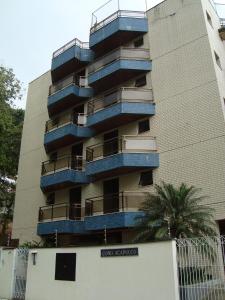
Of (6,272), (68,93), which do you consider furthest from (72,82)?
(6,272)

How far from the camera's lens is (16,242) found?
1061 inches

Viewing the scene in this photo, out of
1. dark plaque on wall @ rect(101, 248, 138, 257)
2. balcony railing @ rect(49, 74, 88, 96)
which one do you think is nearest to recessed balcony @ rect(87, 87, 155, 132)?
A: balcony railing @ rect(49, 74, 88, 96)

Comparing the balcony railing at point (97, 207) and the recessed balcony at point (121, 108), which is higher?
the recessed balcony at point (121, 108)

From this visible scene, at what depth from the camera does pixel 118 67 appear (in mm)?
A: 23750

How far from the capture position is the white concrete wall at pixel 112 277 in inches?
492

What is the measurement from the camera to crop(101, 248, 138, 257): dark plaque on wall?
13570 millimetres

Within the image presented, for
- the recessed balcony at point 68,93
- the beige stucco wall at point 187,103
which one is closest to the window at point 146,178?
the beige stucco wall at point 187,103

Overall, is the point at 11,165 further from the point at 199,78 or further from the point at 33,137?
the point at 199,78

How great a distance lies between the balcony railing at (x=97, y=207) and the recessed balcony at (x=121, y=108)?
488 centimetres

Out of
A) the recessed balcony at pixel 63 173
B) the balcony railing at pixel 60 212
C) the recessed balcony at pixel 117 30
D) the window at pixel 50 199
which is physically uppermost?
the recessed balcony at pixel 117 30

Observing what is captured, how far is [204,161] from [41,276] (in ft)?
32.8

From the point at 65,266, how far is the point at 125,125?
429 inches

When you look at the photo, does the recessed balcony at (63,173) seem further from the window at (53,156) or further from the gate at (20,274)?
the gate at (20,274)

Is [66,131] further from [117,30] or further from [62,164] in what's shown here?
[117,30]
